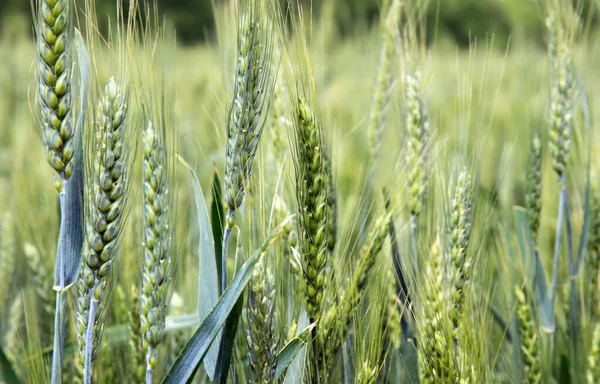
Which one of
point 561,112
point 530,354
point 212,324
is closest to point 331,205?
point 212,324

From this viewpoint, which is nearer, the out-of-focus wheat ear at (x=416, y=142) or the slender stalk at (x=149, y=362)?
the slender stalk at (x=149, y=362)

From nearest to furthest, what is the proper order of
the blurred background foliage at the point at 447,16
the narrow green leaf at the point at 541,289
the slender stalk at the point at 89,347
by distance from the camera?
the slender stalk at the point at 89,347 → the narrow green leaf at the point at 541,289 → the blurred background foliage at the point at 447,16

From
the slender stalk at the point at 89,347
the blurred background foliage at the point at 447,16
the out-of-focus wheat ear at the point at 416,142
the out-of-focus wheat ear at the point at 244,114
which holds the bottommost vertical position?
the blurred background foliage at the point at 447,16

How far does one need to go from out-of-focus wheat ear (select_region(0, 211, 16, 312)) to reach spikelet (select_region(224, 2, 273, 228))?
0.75m

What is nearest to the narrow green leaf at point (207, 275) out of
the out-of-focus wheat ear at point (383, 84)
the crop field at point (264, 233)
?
the crop field at point (264, 233)

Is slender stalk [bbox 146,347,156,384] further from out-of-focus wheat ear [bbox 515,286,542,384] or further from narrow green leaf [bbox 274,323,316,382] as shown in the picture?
out-of-focus wheat ear [bbox 515,286,542,384]

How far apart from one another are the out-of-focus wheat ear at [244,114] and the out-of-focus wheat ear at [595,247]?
670 millimetres

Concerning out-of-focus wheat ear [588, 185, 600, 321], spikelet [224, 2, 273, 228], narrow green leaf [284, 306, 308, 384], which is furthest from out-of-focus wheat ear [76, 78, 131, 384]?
out-of-focus wheat ear [588, 185, 600, 321]

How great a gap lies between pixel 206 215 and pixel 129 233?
0.95 feet

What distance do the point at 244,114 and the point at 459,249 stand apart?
30cm

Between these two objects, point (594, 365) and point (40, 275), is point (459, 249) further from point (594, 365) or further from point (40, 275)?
point (40, 275)

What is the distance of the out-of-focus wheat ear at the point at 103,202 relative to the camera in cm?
54

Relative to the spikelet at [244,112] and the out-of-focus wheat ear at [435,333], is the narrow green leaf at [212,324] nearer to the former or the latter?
the spikelet at [244,112]

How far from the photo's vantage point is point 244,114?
0.57 meters
